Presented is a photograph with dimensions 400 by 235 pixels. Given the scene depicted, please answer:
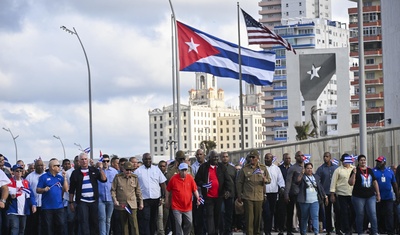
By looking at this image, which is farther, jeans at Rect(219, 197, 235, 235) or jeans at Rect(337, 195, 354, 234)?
jeans at Rect(219, 197, 235, 235)

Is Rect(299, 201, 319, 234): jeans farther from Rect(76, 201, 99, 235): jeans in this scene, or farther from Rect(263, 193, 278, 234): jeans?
Rect(76, 201, 99, 235): jeans

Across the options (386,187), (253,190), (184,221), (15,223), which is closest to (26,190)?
(15,223)

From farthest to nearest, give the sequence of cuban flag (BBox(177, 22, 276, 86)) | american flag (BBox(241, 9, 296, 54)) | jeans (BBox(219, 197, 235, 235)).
A: american flag (BBox(241, 9, 296, 54)) < cuban flag (BBox(177, 22, 276, 86)) < jeans (BBox(219, 197, 235, 235))

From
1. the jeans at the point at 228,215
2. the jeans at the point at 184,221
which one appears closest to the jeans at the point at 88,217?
the jeans at the point at 184,221

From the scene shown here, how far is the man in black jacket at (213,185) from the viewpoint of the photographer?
77.5ft

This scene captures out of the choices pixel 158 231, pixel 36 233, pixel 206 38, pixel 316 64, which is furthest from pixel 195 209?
pixel 316 64

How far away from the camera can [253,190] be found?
74.7 ft

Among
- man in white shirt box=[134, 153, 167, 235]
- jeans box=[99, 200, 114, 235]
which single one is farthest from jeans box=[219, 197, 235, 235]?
jeans box=[99, 200, 114, 235]

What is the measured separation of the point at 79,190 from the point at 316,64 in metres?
64.9

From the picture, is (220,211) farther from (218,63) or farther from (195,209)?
(218,63)

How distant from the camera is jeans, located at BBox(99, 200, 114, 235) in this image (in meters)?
23.5

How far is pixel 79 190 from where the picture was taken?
22656mm

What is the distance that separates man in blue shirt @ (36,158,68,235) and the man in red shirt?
7.37 ft

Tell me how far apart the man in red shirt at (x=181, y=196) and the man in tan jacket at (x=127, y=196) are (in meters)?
0.75
